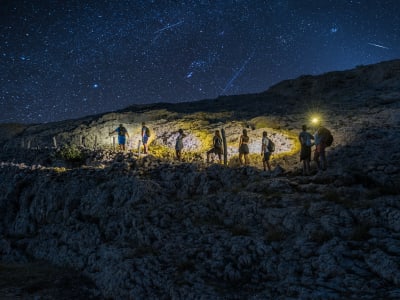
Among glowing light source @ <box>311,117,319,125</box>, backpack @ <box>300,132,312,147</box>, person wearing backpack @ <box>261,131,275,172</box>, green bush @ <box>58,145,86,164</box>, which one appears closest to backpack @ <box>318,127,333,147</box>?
backpack @ <box>300,132,312,147</box>

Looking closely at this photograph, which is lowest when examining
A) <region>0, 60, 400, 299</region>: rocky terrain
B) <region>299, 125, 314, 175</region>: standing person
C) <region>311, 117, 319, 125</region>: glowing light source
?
<region>0, 60, 400, 299</region>: rocky terrain

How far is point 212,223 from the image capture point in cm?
1159

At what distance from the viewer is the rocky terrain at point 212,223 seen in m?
7.96

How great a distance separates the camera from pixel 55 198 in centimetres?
1619

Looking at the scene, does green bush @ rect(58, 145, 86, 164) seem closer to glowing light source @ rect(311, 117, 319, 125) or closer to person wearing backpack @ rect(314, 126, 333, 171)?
person wearing backpack @ rect(314, 126, 333, 171)

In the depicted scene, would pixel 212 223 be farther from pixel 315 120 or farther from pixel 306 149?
pixel 315 120

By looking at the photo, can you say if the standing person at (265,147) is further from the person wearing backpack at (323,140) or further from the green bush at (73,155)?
the green bush at (73,155)

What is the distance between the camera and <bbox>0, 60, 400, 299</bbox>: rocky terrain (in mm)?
7961

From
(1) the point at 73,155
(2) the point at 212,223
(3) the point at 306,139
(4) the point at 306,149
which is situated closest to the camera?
(2) the point at 212,223

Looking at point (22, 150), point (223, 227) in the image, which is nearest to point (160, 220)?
point (223, 227)

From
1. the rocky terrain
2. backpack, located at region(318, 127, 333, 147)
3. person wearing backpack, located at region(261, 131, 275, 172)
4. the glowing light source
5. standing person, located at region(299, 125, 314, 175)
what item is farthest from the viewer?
the glowing light source

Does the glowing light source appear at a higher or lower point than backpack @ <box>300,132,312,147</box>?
higher

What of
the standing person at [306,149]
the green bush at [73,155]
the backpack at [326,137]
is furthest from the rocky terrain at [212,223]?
the backpack at [326,137]

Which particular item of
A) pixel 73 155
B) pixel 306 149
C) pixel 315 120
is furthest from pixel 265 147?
pixel 73 155
